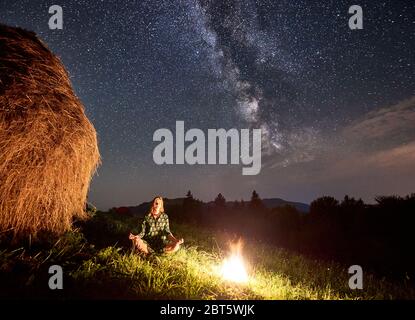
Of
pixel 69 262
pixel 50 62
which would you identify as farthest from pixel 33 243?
pixel 50 62

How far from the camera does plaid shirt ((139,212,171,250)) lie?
7.90 meters

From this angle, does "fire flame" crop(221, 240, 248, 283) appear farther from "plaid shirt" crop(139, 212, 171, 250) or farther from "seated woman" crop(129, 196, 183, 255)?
"plaid shirt" crop(139, 212, 171, 250)

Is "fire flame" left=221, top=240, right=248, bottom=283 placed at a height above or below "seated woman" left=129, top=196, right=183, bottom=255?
below

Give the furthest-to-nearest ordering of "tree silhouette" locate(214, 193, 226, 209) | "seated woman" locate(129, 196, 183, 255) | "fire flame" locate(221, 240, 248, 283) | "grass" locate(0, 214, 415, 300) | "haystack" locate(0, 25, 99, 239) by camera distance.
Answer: "tree silhouette" locate(214, 193, 226, 209) < "seated woman" locate(129, 196, 183, 255) < "haystack" locate(0, 25, 99, 239) < "fire flame" locate(221, 240, 248, 283) < "grass" locate(0, 214, 415, 300)

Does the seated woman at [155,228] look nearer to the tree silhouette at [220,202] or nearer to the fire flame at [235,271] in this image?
the fire flame at [235,271]

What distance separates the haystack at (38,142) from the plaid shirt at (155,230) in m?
1.56

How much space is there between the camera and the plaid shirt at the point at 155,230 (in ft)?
25.9

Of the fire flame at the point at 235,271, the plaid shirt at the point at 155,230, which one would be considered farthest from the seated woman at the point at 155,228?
the fire flame at the point at 235,271

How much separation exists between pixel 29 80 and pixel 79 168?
6.59ft

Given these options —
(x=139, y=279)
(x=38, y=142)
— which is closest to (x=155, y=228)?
(x=139, y=279)

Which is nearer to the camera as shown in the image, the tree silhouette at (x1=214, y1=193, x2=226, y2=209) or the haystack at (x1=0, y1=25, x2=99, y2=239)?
the haystack at (x1=0, y1=25, x2=99, y2=239)

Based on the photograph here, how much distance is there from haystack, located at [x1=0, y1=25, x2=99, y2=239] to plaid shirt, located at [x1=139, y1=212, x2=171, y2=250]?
61.6 inches

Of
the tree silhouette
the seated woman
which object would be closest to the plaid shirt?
the seated woman

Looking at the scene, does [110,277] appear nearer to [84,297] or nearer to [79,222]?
[84,297]
